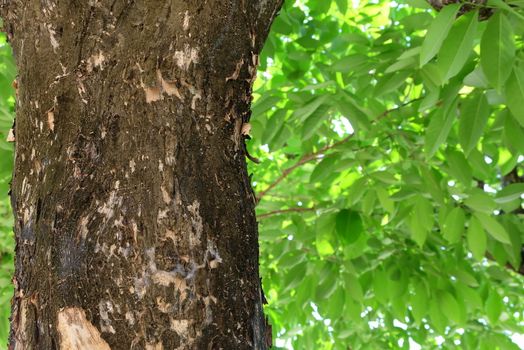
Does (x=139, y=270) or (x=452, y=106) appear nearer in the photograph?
(x=139, y=270)

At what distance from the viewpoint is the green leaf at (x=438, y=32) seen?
4.71 ft

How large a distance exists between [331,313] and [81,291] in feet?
7.54

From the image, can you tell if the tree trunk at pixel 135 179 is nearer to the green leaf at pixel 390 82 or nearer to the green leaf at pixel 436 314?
the green leaf at pixel 390 82

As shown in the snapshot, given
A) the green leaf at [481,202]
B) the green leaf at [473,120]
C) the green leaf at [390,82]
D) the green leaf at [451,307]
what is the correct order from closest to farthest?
the green leaf at [473,120] < the green leaf at [390,82] < the green leaf at [481,202] < the green leaf at [451,307]

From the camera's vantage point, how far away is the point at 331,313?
10.5ft

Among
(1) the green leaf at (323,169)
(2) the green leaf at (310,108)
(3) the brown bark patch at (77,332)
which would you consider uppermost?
(2) the green leaf at (310,108)

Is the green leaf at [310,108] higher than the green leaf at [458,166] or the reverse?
higher

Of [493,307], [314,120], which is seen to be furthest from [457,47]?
[493,307]

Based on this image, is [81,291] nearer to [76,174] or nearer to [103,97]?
[76,174]

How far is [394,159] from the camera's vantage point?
3.39 metres

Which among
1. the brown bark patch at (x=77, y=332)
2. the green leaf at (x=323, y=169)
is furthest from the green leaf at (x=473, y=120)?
the brown bark patch at (x=77, y=332)

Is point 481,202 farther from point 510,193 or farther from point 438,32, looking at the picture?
point 438,32

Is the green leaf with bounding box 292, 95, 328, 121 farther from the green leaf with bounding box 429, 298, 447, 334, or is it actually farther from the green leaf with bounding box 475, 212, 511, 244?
the green leaf with bounding box 429, 298, 447, 334

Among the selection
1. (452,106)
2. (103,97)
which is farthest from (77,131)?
(452,106)
